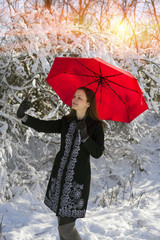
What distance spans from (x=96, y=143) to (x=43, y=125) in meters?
0.59

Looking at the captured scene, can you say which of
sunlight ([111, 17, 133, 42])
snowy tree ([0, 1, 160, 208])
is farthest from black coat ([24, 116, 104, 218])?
sunlight ([111, 17, 133, 42])

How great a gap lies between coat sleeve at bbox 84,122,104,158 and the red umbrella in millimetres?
232

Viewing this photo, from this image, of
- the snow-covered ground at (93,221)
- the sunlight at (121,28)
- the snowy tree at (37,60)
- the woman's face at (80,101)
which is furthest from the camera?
the sunlight at (121,28)

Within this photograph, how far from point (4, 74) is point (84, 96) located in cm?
234

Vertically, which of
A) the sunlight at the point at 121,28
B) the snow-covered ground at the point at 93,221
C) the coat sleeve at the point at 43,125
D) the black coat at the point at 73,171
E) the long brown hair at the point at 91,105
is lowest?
the snow-covered ground at the point at 93,221

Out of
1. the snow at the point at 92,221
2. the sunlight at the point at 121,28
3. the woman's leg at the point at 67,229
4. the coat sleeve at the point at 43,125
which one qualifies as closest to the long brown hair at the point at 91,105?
the coat sleeve at the point at 43,125

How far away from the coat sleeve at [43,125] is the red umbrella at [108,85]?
1.50 feet

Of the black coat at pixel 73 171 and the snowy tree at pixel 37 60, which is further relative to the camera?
the snowy tree at pixel 37 60

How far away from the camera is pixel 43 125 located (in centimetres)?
249

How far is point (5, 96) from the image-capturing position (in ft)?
14.4

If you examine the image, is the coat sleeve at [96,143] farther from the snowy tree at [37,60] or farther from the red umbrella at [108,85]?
the snowy tree at [37,60]

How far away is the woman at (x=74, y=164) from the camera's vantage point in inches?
87.9

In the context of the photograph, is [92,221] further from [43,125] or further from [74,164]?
[43,125]

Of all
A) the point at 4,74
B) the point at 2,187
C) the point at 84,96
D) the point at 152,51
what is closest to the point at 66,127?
the point at 84,96
